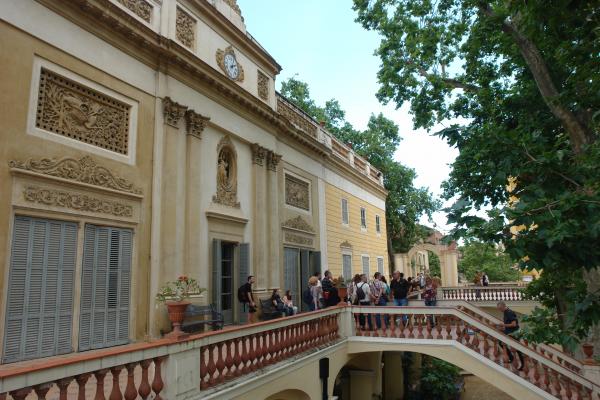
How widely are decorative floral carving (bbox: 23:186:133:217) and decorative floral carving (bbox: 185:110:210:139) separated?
2.72m

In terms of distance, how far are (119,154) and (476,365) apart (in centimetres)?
906

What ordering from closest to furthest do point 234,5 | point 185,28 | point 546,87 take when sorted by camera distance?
point 546,87 → point 185,28 → point 234,5

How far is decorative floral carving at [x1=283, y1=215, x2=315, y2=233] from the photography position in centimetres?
1501

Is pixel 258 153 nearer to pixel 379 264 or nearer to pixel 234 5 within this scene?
pixel 234 5

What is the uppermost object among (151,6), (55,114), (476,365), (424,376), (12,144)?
(151,6)

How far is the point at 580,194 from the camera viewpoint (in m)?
4.89

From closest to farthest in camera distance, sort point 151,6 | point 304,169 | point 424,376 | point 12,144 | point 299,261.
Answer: point 12,144
point 151,6
point 299,261
point 304,169
point 424,376

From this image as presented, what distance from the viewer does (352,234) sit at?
2089 centimetres

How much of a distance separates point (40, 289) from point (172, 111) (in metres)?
4.72

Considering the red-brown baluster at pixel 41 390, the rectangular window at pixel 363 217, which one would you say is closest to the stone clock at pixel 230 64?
the red-brown baluster at pixel 41 390

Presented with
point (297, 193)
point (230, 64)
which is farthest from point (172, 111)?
point (297, 193)

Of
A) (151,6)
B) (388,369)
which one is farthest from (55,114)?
(388,369)

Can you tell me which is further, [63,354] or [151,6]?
[151,6]

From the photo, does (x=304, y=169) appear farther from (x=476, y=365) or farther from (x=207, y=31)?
(x=476, y=365)
